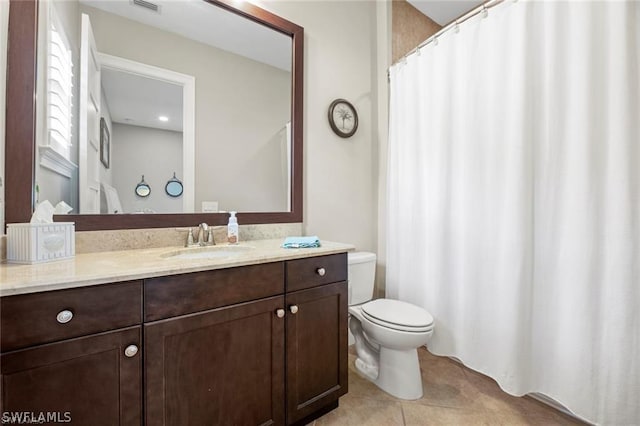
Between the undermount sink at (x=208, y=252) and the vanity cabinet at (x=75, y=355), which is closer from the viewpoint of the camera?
the vanity cabinet at (x=75, y=355)

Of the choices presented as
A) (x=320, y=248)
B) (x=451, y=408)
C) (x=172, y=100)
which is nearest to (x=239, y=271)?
(x=320, y=248)

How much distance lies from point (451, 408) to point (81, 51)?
2472 millimetres

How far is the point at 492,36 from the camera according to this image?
151cm

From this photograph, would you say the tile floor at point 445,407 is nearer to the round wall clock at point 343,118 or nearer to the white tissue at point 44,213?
the white tissue at point 44,213

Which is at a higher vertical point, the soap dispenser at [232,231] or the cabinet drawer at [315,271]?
the soap dispenser at [232,231]

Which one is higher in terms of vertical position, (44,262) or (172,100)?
(172,100)

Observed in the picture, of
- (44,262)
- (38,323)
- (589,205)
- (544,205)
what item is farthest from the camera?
(544,205)

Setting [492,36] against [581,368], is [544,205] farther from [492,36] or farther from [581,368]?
[492,36]

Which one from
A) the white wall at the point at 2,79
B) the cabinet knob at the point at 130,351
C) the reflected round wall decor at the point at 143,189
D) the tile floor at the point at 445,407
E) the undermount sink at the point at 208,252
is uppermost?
the white wall at the point at 2,79

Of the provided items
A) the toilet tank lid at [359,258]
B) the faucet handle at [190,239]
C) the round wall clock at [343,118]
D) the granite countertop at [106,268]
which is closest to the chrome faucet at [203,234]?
the faucet handle at [190,239]

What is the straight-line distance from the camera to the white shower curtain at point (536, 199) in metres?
1.12

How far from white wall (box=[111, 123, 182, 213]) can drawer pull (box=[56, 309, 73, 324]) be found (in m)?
0.66

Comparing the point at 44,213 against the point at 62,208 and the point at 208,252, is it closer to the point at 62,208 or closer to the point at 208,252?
the point at 62,208

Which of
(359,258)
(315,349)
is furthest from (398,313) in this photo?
(315,349)
